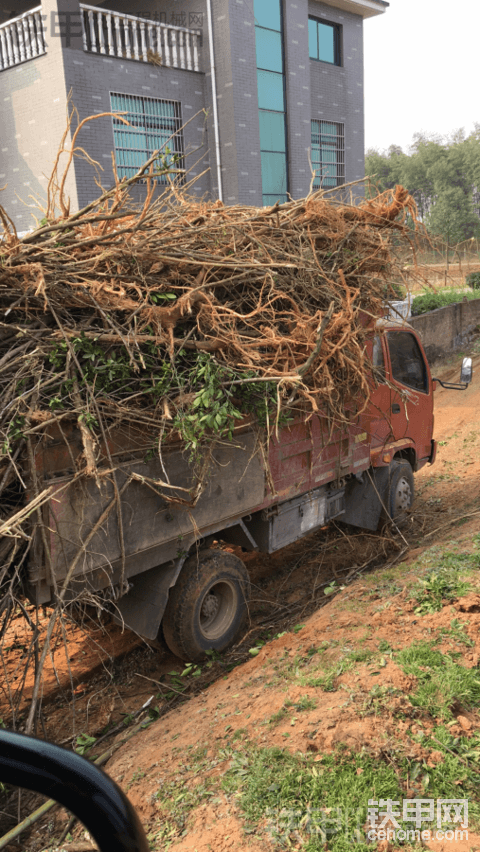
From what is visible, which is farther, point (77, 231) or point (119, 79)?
point (119, 79)

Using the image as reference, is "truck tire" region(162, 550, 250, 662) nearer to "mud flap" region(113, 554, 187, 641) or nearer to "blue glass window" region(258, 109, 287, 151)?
"mud flap" region(113, 554, 187, 641)

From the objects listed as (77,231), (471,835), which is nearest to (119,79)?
(77,231)

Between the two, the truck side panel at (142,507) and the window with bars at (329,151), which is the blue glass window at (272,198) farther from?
the truck side panel at (142,507)

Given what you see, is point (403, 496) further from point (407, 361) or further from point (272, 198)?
point (272, 198)

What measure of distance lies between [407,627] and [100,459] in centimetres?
237

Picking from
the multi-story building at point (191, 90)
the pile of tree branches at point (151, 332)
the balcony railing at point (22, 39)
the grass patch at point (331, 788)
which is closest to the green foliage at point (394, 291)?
the pile of tree branches at point (151, 332)

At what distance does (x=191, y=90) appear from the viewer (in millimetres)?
13930

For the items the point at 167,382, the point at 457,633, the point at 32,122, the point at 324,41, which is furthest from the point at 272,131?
the point at 457,633

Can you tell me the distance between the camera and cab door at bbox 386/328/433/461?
21.9 ft

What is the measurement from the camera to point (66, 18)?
1162cm

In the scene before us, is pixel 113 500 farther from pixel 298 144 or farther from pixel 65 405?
pixel 298 144

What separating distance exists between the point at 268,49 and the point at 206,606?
14935 millimetres

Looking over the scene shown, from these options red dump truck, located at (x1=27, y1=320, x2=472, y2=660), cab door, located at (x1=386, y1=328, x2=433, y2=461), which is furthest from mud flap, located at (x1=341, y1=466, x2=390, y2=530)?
cab door, located at (x1=386, y1=328, x2=433, y2=461)

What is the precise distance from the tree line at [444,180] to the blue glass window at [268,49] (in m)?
23.8
